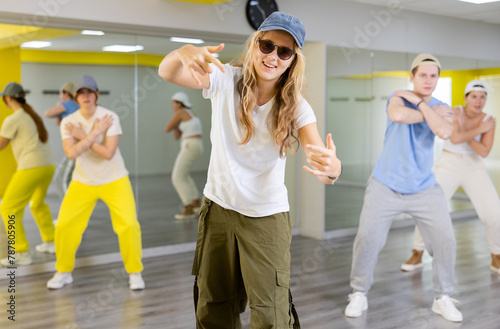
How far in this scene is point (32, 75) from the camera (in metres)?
4.84

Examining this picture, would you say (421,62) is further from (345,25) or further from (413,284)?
(345,25)

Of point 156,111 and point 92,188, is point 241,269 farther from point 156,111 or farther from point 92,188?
point 156,111

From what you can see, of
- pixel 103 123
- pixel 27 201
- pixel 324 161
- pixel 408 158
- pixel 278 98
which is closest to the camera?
pixel 324 161

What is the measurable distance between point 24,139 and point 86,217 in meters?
0.88

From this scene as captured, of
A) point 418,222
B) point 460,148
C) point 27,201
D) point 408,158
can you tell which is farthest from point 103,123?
point 460,148

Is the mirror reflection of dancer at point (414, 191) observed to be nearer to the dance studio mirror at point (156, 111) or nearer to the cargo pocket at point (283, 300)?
the cargo pocket at point (283, 300)

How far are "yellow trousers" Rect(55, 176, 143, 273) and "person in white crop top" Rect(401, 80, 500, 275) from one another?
2397 millimetres

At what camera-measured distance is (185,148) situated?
5848 mm

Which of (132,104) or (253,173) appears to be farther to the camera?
(132,104)

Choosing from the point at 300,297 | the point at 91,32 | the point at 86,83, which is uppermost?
the point at 91,32

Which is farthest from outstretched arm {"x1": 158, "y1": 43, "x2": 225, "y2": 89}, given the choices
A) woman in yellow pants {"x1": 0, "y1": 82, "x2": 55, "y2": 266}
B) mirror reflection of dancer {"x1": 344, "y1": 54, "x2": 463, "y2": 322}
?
woman in yellow pants {"x1": 0, "y1": 82, "x2": 55, "y2": 266}

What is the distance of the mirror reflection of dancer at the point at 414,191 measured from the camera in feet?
12.6

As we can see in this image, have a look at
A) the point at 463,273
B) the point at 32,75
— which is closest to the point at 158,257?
the point at 32,75

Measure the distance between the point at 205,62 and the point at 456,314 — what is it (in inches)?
110
